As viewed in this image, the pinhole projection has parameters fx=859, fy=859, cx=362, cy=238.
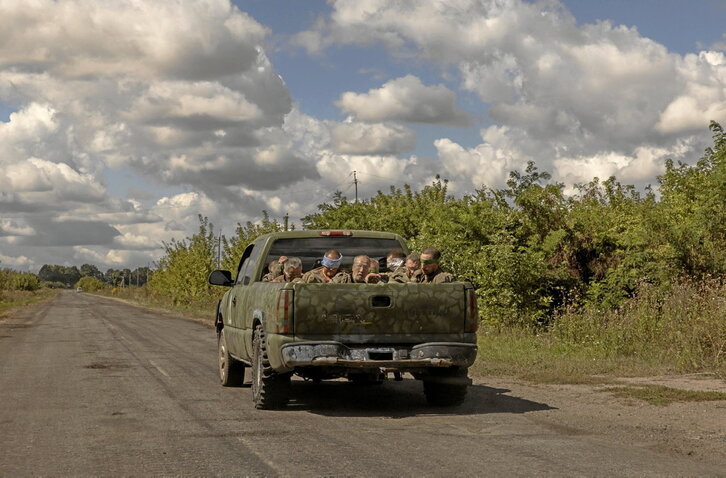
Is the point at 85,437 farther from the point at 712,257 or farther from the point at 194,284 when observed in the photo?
the point at 194,284

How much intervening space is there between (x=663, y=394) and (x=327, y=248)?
4.61 m

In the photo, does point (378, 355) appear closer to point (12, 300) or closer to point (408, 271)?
point (408, 271)

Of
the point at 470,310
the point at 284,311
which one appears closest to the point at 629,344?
the point at 470,310

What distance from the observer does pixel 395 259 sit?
10914 mm

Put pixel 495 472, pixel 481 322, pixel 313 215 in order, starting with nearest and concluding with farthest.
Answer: pixel 495 472 < pixel 481 322 < pixel 313 215

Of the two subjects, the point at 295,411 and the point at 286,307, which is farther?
the point at 295,411

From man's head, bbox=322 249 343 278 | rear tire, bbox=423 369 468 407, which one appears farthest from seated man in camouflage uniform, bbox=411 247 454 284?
rear tire, bbox=423 369 468 407

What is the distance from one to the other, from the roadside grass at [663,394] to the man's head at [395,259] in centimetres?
309

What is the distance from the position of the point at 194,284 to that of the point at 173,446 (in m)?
44.8

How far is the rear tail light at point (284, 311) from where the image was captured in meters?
9.00

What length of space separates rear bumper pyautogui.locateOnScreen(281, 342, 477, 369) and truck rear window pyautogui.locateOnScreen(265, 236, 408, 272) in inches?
90.8

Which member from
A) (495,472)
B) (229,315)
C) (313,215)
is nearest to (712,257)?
(229,315)

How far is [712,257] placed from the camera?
18109 millimetres

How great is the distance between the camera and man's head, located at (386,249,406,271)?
1085 centimetres
